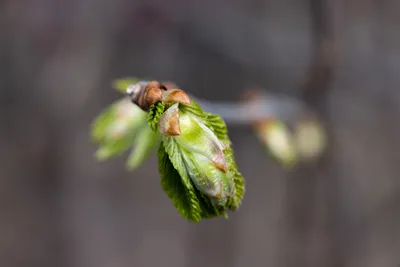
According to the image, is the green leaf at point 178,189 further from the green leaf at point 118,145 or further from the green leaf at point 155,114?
the green leaf at point 118,145

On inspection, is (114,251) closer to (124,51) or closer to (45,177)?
(45,177)

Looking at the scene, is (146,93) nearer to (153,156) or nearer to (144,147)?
(144,147)

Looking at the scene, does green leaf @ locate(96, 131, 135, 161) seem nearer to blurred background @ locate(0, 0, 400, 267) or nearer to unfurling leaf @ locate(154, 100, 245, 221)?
unfurling leaf @ locate(154, 100, 245, 221)

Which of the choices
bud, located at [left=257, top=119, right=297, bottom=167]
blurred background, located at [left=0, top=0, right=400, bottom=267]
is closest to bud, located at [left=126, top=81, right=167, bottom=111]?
bud, located at [left=257, top=119, right=297, bottom=167]

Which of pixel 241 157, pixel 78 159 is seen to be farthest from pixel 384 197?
pixel 78 159

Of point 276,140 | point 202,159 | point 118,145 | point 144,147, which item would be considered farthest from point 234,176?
point 276,140

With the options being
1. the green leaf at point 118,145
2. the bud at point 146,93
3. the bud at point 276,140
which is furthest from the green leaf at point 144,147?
the bud at point 276,140

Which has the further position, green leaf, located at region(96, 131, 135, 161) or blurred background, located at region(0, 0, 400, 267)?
blurred background, located at region(0, 0, 400, 267)
